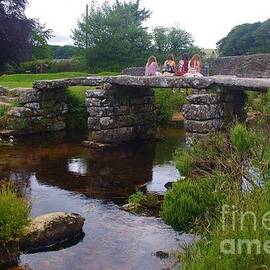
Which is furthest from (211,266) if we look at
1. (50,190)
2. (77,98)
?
(77,98)

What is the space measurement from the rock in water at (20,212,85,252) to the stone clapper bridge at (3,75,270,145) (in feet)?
18.8

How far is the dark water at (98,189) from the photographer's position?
7387mm

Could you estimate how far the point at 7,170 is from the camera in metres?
13.0

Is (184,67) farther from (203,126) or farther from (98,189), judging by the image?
(98,189)

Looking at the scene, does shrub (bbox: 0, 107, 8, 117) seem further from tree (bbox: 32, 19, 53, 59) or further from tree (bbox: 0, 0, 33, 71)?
tree (bbox: 32, 19, 53, 59)

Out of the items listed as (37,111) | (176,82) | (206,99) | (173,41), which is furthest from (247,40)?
(206,99)

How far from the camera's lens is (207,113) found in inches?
514

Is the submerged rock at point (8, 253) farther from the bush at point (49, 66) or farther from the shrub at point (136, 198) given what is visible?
the bush at point (49, 66)

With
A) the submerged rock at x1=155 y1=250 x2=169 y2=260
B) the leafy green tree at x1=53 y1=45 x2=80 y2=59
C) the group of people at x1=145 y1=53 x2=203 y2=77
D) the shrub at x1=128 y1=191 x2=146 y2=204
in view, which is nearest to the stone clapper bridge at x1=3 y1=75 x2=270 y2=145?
the group of people at x1=145 y1=53 x2=203 y2=77

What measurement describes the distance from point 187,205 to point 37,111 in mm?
12792

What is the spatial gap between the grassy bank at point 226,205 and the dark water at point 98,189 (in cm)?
62

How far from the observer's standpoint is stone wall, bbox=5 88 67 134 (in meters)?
18.5

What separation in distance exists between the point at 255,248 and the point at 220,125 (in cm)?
895

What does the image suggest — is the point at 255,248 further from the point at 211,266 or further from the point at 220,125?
the point at 220,125
